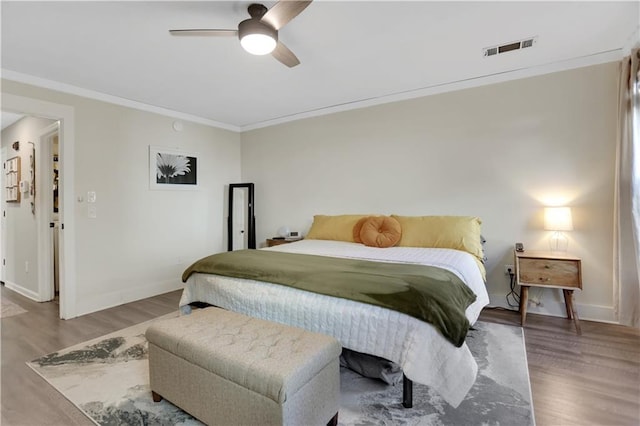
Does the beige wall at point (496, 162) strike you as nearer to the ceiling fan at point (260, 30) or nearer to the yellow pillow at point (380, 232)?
the yellow pillow at point (380, 232)

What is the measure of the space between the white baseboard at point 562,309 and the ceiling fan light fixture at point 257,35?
10.6ft

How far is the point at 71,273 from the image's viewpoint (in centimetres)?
328

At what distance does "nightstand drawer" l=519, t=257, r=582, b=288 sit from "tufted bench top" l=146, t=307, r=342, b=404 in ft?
6.86

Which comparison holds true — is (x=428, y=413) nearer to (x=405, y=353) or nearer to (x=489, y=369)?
(x=405, y=353)

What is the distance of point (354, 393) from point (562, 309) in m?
2.44

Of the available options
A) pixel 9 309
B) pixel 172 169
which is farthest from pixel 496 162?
pixel 9 309

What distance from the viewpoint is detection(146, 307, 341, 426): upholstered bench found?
1310mm

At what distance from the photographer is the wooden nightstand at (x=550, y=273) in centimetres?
264

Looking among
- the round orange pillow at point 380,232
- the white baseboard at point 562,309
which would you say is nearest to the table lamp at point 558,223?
the white baseboard at point 562,309

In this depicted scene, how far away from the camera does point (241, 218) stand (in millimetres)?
5055

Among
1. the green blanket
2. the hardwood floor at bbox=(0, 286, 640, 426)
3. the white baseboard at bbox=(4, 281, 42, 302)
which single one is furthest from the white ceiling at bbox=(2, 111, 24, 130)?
the green blanket

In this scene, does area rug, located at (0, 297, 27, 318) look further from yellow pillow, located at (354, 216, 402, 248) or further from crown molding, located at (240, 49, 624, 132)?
crown molding, located at (240, 49, 624, 132)

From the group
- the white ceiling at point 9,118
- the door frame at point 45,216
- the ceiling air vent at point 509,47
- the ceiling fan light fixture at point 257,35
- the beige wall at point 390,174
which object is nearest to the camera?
the ceiling fan light fixture at point 257,35

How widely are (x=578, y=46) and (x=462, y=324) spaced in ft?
8.93
